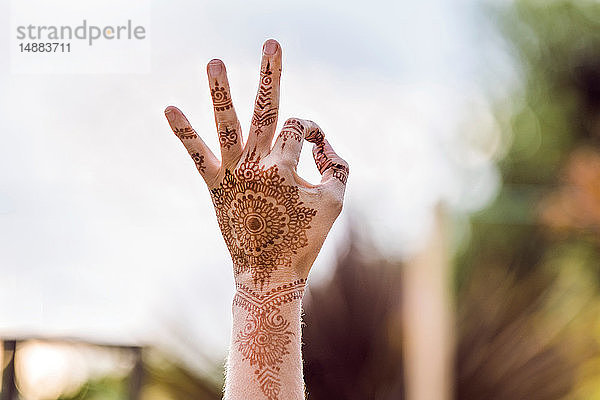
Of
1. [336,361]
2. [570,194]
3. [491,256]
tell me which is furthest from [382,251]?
[570,194]

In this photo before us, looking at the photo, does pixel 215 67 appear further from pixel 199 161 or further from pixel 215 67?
pixel 199 161

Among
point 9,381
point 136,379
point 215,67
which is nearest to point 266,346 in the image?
point 215,67

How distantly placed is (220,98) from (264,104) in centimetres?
6

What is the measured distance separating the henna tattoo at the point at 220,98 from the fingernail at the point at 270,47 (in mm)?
82

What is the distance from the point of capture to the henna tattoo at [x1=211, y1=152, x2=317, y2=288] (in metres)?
1.27

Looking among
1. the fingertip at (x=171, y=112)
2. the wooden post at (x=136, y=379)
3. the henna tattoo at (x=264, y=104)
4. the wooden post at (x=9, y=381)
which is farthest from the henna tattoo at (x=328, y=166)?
the wooden post at (x=136, y=379)

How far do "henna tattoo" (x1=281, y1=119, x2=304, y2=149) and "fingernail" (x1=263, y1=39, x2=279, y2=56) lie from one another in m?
0.10

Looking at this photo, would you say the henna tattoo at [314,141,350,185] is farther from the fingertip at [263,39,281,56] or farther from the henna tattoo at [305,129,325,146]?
the fingertip at [263,39,281,56]

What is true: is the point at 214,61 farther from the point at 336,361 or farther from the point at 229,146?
the point at 336,361

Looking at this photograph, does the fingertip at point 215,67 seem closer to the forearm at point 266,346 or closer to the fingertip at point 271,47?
the fingertip at point 271,47

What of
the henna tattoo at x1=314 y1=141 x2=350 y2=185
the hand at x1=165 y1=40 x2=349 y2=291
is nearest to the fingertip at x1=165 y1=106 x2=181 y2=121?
the hand at x1=165 y1=40 x2=349 y2=291

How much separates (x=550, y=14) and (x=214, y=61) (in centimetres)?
1420

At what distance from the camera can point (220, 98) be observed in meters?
1.26

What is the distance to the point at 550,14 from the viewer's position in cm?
1455
